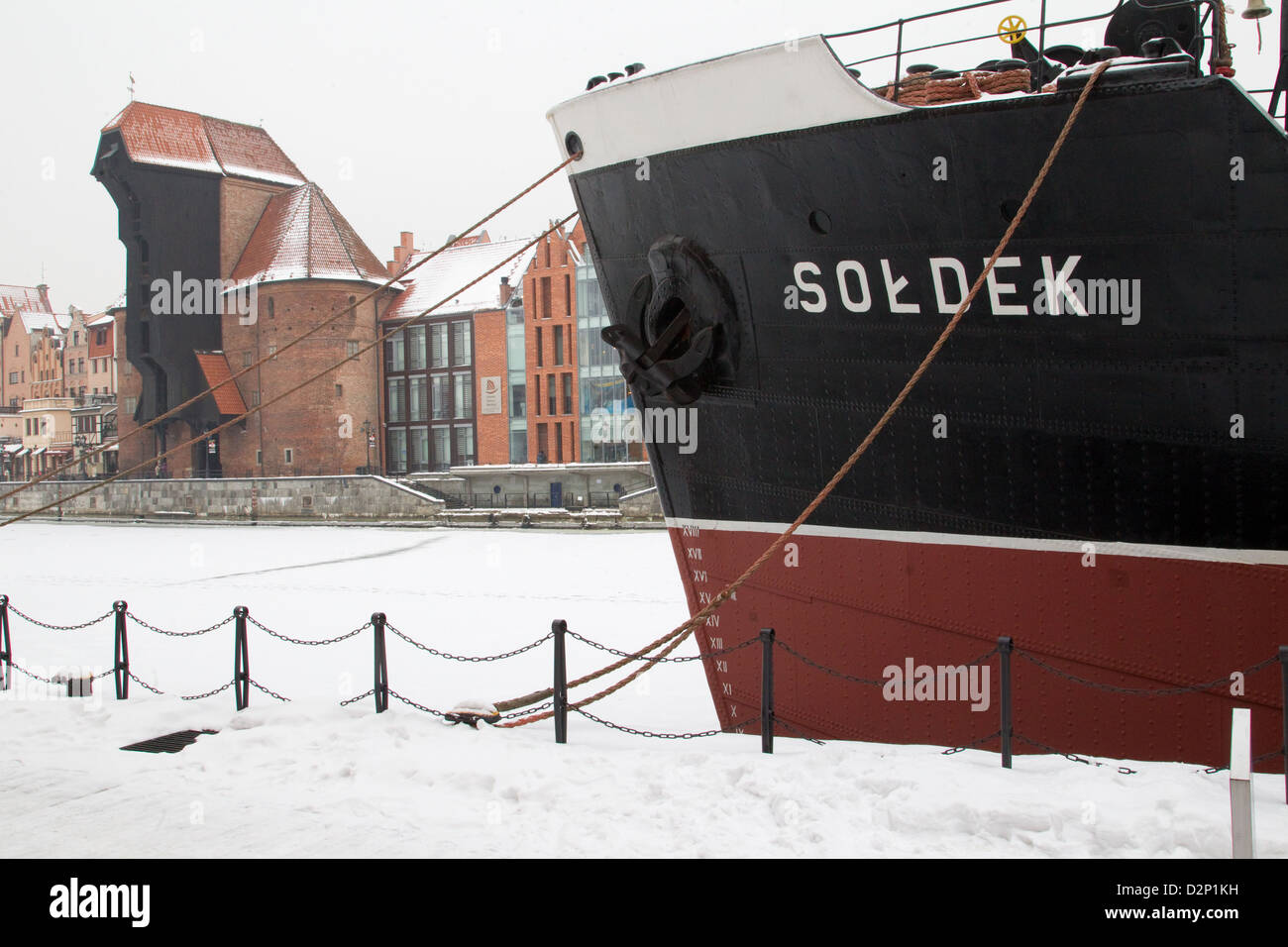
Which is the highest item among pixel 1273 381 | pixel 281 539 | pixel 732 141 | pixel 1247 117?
pixel 732 141

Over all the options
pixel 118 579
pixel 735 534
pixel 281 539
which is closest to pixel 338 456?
pixel 281 539

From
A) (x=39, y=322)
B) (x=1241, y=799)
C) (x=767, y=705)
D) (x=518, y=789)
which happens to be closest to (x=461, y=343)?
(x=767, y=705)

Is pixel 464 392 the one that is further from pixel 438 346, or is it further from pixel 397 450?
pixel 397 450

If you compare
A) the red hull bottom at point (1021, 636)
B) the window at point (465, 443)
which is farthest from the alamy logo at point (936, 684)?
the window at point (465, 443)

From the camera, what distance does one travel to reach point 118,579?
864 inches

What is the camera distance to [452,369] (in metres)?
46.3

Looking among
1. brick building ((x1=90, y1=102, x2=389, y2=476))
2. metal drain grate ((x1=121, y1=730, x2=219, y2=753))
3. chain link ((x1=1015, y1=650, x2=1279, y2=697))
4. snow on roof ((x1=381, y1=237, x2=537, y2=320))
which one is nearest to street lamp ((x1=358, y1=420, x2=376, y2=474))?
brick building ((x1=90, y1=102, x2=389, y2=476))

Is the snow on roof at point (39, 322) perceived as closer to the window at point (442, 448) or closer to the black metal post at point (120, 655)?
the window at point (442, 448)

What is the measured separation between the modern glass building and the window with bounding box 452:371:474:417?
6238mm

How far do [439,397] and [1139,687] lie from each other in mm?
43749
